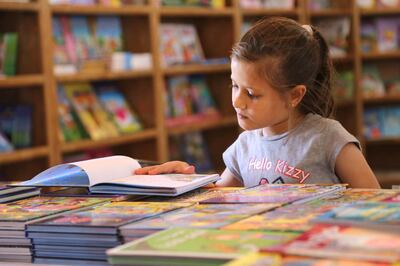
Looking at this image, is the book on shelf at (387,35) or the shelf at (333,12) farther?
the book on shelf at (387,35)

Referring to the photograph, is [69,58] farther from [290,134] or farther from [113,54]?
[290,134]

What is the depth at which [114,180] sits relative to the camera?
5.98ft

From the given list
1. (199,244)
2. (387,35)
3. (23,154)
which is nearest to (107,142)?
(23,154)

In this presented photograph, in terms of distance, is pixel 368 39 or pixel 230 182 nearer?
pixel 230 182

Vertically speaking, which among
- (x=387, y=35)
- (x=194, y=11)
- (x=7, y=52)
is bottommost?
(x=387, y=35)

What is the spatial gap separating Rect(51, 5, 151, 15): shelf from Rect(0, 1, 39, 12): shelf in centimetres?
14

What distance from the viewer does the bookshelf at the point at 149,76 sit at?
12.1ft

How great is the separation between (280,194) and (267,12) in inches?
158

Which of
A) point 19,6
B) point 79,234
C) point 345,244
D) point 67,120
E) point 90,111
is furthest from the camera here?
point 90,111

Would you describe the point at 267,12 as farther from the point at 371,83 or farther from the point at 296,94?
the point at 296,94

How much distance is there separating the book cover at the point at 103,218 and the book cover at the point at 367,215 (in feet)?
1.12

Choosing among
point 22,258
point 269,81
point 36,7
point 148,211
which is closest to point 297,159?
point 269,81

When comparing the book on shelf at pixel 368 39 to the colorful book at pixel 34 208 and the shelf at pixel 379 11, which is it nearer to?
the shelf at pixel 379 11

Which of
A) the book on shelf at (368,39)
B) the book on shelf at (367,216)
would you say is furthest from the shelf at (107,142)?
the book on shelf at (367,216)
